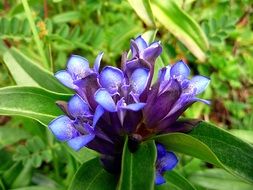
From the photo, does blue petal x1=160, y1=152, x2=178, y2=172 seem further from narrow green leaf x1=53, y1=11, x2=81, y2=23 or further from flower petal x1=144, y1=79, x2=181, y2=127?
narrow green leaf x1=53, y1=11, x2=81, y2=23

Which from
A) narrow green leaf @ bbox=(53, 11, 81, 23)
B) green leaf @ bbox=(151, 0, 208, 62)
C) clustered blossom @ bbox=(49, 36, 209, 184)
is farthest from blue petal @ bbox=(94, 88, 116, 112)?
narrow green leaf @ bbox=(53, 11, 81, 23)

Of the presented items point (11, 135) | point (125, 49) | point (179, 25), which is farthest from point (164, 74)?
point (125, 49)

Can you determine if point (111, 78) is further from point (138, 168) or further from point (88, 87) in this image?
point (138, 168)

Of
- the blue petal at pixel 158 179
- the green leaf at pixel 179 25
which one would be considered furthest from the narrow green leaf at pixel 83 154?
the green leaf at pixel 179 25

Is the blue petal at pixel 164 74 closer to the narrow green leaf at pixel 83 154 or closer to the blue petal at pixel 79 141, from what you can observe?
the blue petal at pixel 79 141

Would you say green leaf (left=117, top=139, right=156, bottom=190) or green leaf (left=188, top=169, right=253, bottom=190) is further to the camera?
green leaf (left=188, top=169, right=253, bottom=190)
